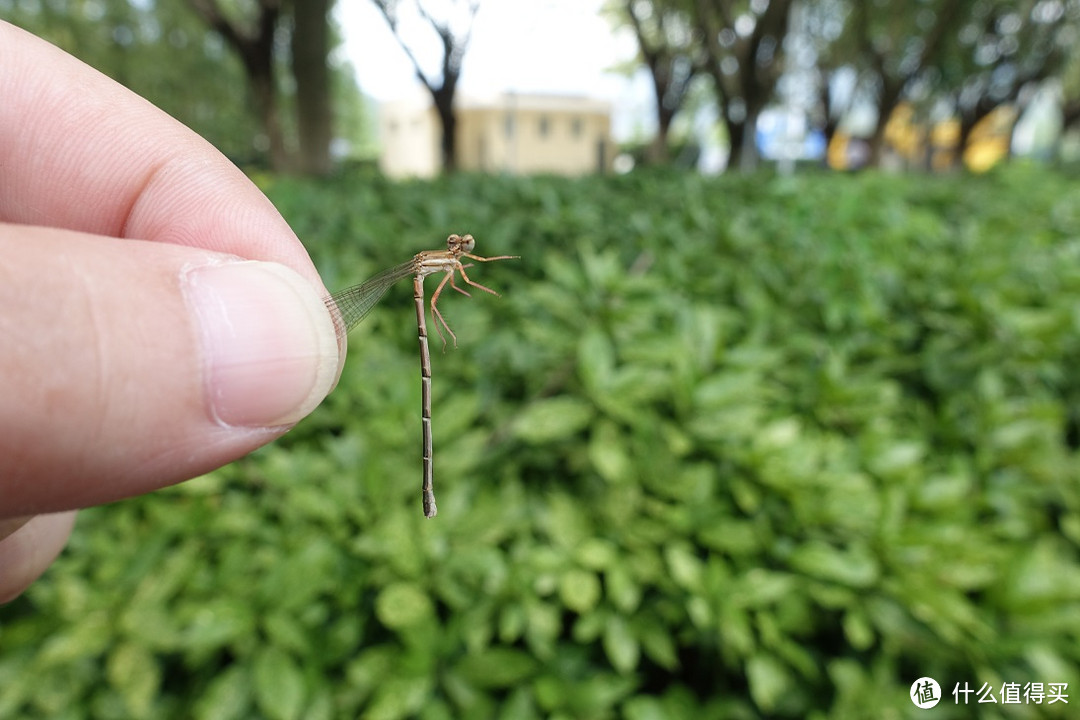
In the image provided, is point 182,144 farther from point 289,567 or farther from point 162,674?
point 162,674

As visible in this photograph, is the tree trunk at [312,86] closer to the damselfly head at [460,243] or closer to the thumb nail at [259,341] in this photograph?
the damselfly head at [460,243]

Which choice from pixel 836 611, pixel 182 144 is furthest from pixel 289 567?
pixel 836 611

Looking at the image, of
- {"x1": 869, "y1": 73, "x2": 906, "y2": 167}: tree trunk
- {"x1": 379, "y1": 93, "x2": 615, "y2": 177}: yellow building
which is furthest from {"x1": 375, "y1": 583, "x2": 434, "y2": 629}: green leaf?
{"x1": 869, "y1": 73, "x2": 906, "y2": 167}: tree trunk

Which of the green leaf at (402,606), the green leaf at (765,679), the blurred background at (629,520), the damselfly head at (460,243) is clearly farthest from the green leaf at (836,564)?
the damselfly head at (460,243)

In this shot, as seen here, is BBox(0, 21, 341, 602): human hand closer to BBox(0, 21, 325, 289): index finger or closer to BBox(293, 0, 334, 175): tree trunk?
BBox(0, 21, 325, 289): index finger

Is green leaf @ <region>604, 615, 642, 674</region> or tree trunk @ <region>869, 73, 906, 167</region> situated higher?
tree trunk @ <region>869, 73, 906, 167</region>

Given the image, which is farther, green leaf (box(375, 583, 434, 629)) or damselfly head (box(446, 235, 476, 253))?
green leaf (box(375, 583, 434, 629))

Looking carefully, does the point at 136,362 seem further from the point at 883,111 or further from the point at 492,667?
the point at 883,111
